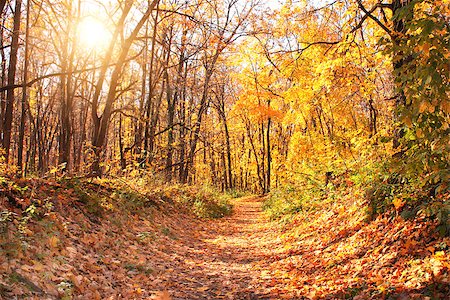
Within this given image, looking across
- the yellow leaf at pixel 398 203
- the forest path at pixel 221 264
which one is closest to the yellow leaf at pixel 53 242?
the forest path at pixel 221 264

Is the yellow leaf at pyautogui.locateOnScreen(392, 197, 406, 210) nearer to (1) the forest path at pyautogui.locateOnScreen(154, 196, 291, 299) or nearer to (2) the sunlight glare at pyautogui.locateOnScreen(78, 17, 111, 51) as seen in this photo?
(1) the forest path at pyautogui.locateOnScreen(154, 196, 291, 299)

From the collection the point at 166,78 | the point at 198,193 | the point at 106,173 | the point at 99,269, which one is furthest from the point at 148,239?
the point at 166,78

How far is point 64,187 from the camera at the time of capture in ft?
22.1

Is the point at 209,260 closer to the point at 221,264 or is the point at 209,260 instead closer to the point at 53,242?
the point at 221,264

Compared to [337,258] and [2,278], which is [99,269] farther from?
[337,258]

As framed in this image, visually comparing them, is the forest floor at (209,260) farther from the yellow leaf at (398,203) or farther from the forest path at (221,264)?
the yellow leaf at (398,203)

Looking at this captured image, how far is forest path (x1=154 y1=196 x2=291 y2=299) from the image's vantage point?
4875 millimetres

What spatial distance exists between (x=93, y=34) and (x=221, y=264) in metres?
11.1

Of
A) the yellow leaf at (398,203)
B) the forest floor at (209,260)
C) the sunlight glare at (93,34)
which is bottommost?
the forest floor at (209,260)

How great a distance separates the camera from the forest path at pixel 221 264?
488cm

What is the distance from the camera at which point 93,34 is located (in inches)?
539

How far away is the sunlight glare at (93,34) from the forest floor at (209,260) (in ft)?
26.7

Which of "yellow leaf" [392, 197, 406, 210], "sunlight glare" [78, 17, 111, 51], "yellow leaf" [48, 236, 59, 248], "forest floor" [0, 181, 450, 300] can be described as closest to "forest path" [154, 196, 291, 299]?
"forest floor" [0, 181, 450, 300]

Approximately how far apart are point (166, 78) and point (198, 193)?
5.33 metres
